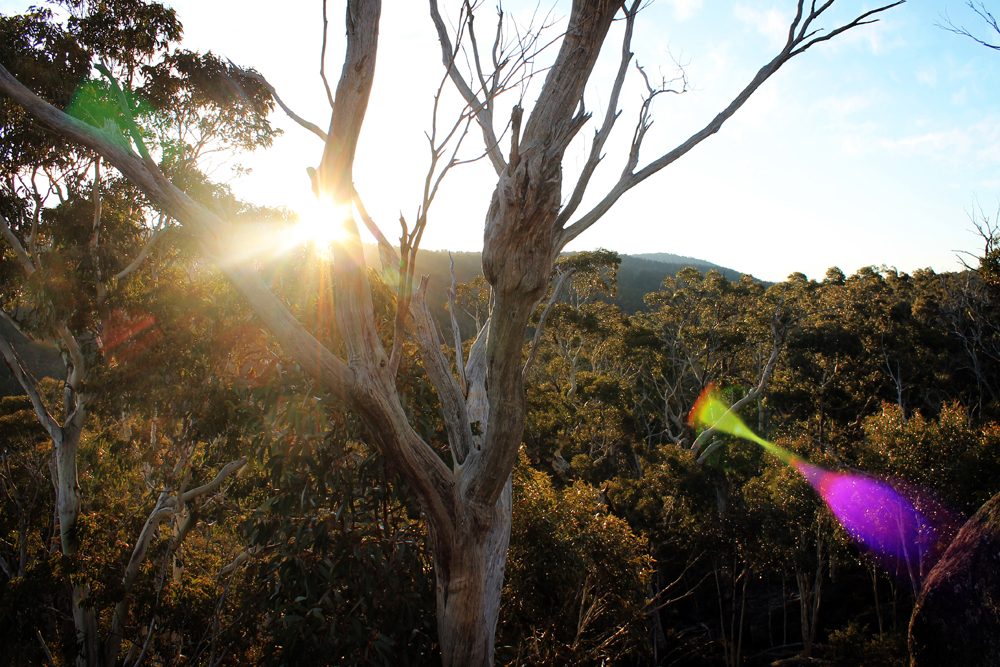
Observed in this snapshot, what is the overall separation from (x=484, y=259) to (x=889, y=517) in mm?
10780

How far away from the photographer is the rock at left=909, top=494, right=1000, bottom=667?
12.1ft

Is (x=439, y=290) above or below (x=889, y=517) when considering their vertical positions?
above

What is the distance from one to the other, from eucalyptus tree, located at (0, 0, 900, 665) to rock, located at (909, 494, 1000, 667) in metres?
3.68

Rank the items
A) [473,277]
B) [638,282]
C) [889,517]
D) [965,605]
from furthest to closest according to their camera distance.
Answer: [638,282] → [473,277] → [889,517] → [965,605]

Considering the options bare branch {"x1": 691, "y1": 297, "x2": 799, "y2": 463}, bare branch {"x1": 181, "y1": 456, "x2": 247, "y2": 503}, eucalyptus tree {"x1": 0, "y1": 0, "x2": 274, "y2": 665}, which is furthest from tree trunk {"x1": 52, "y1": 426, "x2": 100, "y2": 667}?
bare branch {"x1": 691, "y1": 297, "x2": 799, "y2": 463}

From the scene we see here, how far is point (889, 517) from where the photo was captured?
9336 mm

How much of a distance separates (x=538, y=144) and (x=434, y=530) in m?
1.63

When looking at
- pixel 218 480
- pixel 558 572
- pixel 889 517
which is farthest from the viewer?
pixel 889 517

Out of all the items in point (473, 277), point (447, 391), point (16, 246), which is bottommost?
point (447, 391)

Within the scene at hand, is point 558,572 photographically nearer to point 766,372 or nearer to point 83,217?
point 83,217

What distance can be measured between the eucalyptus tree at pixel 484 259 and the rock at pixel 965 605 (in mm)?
3685

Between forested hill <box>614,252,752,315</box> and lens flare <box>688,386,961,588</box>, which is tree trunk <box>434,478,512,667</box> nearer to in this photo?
lens flare <box>688,386,961,588</box>

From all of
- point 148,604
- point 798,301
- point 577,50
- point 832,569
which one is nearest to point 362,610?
point 577,50

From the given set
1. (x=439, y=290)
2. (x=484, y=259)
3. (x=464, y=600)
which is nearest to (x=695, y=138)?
(x=484, y=259)
